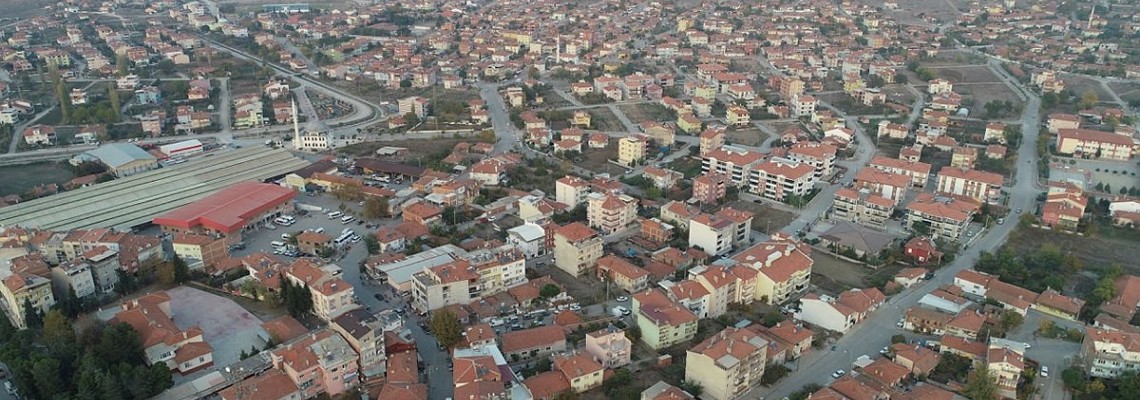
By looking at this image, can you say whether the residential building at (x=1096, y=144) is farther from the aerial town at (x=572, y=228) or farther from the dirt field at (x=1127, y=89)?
the dirt field at (x=1127, y=89)

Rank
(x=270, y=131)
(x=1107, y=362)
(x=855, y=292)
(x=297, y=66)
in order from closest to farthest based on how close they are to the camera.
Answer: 1. (x=1107, y=362)
2. (x=855, y=292)
3. (x=270, y=131)
4. (x=297, y=66)

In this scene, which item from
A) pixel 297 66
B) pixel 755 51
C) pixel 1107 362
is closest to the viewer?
pixel 1107 362

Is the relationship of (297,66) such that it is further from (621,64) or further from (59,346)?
(59,346)

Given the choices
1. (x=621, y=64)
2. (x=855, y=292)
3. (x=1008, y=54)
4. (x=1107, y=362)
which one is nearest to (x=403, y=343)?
(x=855, y=292)

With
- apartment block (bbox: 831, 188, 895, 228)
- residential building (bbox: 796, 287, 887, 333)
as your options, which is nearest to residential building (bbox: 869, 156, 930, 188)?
apartment block (bbox: 831, 188, 895, 228)

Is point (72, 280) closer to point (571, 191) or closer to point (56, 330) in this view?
point (56, 330)

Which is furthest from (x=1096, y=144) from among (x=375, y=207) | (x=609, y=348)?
(x=375, y=207)
